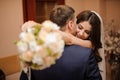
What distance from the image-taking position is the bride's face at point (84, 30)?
2037mm

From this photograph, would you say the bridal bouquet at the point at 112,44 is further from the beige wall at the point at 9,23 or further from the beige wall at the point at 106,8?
the beige wall at the point at 9,23

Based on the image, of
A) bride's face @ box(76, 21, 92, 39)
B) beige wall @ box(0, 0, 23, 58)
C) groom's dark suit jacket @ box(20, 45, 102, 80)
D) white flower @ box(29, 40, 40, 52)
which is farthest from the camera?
beige wall @ box(0, 0, 23, 58)

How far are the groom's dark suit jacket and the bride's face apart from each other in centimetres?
61

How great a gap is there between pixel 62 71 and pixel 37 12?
2601 mm

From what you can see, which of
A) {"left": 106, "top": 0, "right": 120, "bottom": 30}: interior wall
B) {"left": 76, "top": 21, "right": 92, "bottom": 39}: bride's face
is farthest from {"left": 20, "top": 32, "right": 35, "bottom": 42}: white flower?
{"left": 106, "top": 0, "right": 120, "bottom": 30}: interior wall

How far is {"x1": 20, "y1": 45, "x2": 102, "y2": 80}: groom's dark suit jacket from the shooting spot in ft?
4.62

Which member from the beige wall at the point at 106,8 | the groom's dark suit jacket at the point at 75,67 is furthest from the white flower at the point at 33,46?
the beige wall at the point at 106,8

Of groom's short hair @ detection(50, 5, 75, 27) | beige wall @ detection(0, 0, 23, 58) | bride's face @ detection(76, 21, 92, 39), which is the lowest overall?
beige wall @ detection(0, 0, 23, 58)

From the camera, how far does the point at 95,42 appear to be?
6.79ft

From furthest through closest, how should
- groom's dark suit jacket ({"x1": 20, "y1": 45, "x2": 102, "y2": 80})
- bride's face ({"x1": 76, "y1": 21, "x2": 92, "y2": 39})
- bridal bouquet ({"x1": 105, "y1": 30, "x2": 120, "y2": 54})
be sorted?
1. bridal bouquet ({"x1": 105, "y1": 30, "x2": 120, "y2": 54})
2. bride's face ({"x1": 76, "y1": 21, "x2": 92, "y2": 39})
3. groom's dark suit jacket ({"x1": 20, "y1": 45, "x2": 102, "y2": 80})

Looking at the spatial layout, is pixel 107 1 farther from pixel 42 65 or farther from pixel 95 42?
pixel 42 65

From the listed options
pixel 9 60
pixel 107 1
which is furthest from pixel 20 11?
pixel 107 1

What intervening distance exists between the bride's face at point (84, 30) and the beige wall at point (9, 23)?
1648 mm

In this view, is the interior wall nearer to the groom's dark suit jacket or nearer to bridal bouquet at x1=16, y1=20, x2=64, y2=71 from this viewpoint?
the groom's dark suit jacket
